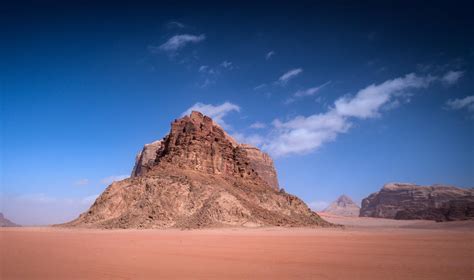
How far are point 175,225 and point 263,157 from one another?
114 meters

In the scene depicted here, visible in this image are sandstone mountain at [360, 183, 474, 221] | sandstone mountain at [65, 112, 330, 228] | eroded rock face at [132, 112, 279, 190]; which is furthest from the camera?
sandstone mountain at [360, 183, 474, 221]

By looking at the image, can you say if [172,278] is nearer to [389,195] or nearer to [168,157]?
[168,157]

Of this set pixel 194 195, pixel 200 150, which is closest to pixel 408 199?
pixel 200 150

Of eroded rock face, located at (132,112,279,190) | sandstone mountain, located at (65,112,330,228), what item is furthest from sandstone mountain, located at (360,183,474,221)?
eroded rock face, located at (132,112,279,190)

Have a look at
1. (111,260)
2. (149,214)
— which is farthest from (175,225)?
(111,260)

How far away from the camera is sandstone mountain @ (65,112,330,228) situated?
45.7m

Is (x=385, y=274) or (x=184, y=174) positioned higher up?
(x=184, y=174)

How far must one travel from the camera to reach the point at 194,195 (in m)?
50.5

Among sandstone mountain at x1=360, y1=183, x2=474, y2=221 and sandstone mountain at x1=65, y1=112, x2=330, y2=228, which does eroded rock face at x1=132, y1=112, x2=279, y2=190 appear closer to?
sandstone mountain at x1=65, y1=112, x2=330, y2=228

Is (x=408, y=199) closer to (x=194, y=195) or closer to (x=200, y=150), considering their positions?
(x=200, y=150)

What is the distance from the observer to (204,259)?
42.9ft

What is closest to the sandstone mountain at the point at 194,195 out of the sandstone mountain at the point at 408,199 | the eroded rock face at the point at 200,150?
the eroded rock face at the point at 200,150

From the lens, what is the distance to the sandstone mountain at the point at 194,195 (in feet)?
150

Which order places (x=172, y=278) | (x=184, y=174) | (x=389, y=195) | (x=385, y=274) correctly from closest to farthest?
1. (x=172, y=278)
2. (x=385, y=274)
3. (x=184, y=174)
4. (x=389, y=195)
